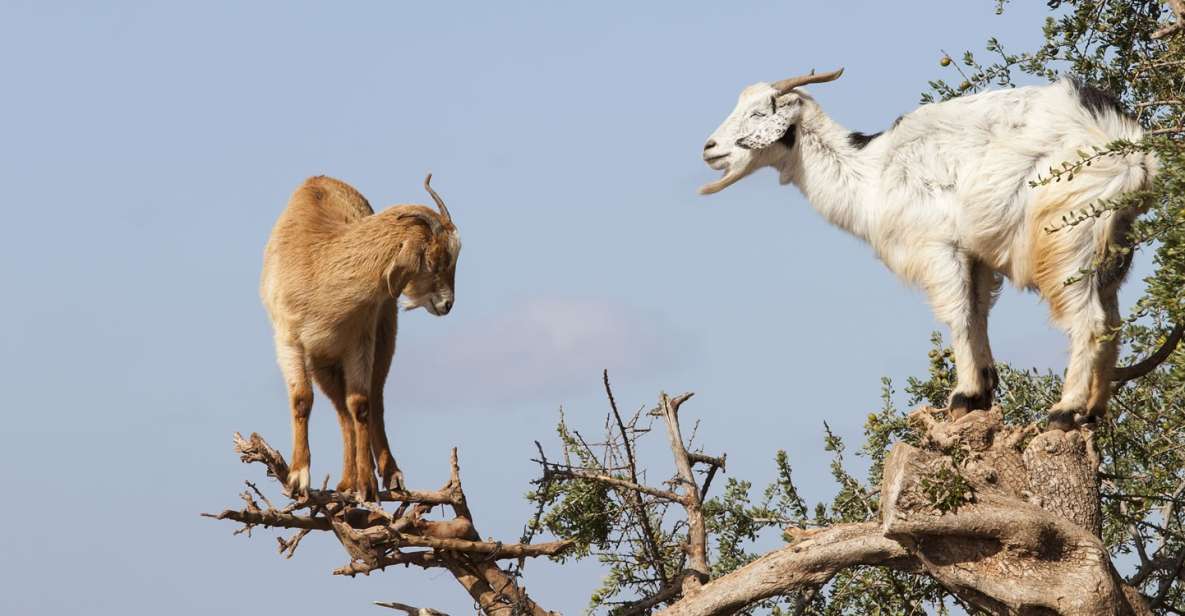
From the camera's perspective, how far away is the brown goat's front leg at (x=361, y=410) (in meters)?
7.78

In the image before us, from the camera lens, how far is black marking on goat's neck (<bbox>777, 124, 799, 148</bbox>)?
805 cm

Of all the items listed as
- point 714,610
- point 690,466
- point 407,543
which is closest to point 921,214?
point 690,466

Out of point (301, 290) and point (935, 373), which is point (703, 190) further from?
point (301, 290)

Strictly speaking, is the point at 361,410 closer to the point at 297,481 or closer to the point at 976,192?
the point at 297,481

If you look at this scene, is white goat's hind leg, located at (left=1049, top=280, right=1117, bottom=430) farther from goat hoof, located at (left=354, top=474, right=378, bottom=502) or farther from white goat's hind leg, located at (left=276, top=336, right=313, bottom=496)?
white goat's hind leg, located at (left=276, top=336, right=313, bottom=496)

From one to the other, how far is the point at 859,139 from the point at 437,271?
87.3 inches

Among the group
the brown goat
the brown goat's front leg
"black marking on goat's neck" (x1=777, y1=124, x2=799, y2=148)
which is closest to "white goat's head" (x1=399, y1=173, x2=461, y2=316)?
the brown goat

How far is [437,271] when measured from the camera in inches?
315

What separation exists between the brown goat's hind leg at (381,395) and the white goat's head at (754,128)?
1.85 metres

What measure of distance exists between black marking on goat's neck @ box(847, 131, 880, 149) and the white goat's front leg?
2.43 ft

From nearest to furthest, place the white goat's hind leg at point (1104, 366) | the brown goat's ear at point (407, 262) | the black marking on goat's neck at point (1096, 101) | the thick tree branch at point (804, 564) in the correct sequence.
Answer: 1. the thick tree branch at point (804, 564)
2. the white goat's hind leg at point (1104, 366)
3. the black marking on goat's neck at point (1096, 101)
4. the brown goat's ear at point (407, 262)

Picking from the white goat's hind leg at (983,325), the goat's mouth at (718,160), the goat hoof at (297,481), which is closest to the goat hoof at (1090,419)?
the white goat's hind leg at (983,325)

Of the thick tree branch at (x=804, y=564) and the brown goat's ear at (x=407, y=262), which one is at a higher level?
the brown goat's ear at (x=407, y=262)

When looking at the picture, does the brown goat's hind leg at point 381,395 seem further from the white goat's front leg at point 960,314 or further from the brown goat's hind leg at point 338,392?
the white goat's front leg at point 960,314
